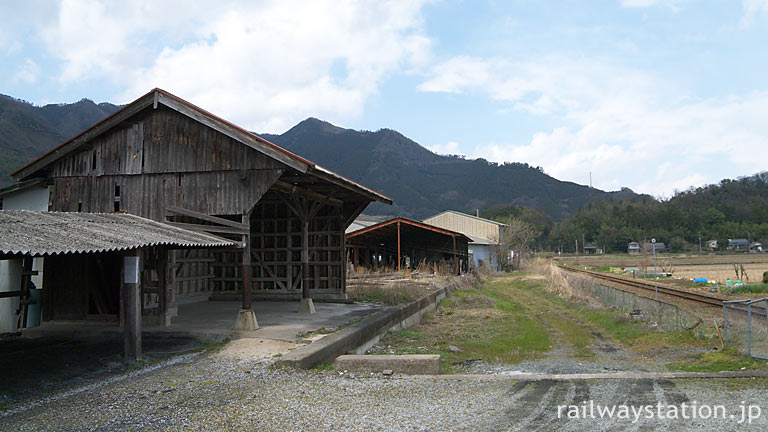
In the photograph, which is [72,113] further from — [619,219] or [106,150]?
[619,219]

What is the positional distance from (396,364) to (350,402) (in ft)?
6.04

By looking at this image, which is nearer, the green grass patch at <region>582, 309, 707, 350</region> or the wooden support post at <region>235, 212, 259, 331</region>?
the wooden support post at <region>235, 212, 259, 331</region>

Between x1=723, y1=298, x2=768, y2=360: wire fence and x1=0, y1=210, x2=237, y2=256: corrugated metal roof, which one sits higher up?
x1=0, y1=210, x2=237, y2=256: corrugated metal roof

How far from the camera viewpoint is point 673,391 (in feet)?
20.6

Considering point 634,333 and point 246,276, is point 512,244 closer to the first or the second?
point 634,333

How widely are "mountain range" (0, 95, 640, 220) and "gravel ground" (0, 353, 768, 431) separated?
12699cm

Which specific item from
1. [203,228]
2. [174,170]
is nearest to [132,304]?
[203,228]

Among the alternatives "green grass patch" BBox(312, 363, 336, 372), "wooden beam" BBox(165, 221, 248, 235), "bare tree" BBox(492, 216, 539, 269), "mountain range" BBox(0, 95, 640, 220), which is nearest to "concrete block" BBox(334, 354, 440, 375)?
"green grass patch" BBox(312, 363, 336, 372)

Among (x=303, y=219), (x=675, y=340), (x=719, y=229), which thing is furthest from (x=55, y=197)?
(x=719, y=229)

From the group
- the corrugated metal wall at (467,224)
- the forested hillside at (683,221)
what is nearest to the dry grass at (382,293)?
the corrugated metal wall at (467,224)

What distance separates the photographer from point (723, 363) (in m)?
8.68

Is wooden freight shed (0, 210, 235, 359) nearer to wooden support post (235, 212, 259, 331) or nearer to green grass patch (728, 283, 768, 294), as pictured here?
wooden support post (235, 212, 259, 331)

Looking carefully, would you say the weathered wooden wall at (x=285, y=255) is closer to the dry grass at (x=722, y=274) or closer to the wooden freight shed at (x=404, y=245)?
the wooden freight shed at (x=404, y=245)

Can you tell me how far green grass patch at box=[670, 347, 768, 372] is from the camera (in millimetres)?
8164
